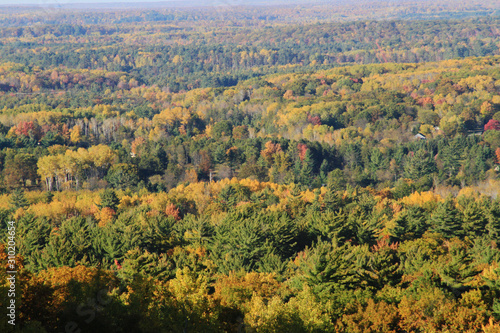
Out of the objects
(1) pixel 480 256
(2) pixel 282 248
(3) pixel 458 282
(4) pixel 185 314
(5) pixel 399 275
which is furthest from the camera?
(2) pixel 282 248

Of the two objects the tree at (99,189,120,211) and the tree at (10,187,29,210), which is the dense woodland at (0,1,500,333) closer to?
the tree at (10,187,29,210)

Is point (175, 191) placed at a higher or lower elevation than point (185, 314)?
lower

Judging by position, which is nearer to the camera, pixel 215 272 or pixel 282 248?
pixel 215 272

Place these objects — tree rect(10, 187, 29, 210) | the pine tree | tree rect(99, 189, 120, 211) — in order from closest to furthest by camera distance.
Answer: the pine tree → tree rect(99, 189, 120, 211) → tree rect(10, 187, 29, 210)

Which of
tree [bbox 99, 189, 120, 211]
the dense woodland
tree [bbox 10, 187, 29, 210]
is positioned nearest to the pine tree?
the dense woodland

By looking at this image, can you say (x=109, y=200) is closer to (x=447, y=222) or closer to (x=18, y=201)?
(x=18, y=201)

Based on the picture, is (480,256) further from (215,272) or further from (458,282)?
(215,272)

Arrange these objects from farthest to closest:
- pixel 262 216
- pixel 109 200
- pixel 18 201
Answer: pixel 18 201 → pixel 109 200 → pixel 262 216

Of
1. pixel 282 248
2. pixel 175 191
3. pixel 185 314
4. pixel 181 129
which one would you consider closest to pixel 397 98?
pixel 181 129

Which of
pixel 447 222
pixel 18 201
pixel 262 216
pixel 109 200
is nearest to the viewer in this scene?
pixel 262 216

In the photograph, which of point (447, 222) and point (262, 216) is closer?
point (262, 216)

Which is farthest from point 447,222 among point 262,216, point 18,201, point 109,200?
point 18,201
